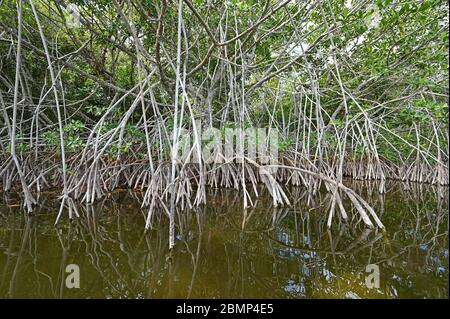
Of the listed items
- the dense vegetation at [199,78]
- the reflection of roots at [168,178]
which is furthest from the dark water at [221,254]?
the dense vegetation at [199,78]

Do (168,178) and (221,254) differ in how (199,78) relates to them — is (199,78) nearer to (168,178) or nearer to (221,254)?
(168,178)

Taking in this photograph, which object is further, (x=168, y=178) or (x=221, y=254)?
(x=168, y=178)

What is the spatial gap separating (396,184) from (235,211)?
391cm

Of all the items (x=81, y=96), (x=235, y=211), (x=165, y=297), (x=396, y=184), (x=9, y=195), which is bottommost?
(x=165, y=297)

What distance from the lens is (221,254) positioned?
1871 mm

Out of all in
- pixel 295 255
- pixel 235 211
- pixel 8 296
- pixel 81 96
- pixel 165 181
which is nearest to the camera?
pixel 8 296

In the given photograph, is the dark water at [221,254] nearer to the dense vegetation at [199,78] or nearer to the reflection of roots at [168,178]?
the reflection of roots at [168,178]

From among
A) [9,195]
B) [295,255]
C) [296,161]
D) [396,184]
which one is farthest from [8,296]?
[396,184]

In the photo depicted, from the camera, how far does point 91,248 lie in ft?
6.26

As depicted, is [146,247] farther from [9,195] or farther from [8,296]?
[9,195]

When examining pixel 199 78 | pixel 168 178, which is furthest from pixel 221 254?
pixel 199 78

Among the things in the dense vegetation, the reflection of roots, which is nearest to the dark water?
the reflection of roots

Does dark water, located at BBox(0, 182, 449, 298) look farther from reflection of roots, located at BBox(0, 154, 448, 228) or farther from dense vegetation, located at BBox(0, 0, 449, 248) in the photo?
dense vegetation, located at BBox(0, 0, 449, 248)

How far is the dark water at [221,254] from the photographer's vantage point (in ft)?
4.67
